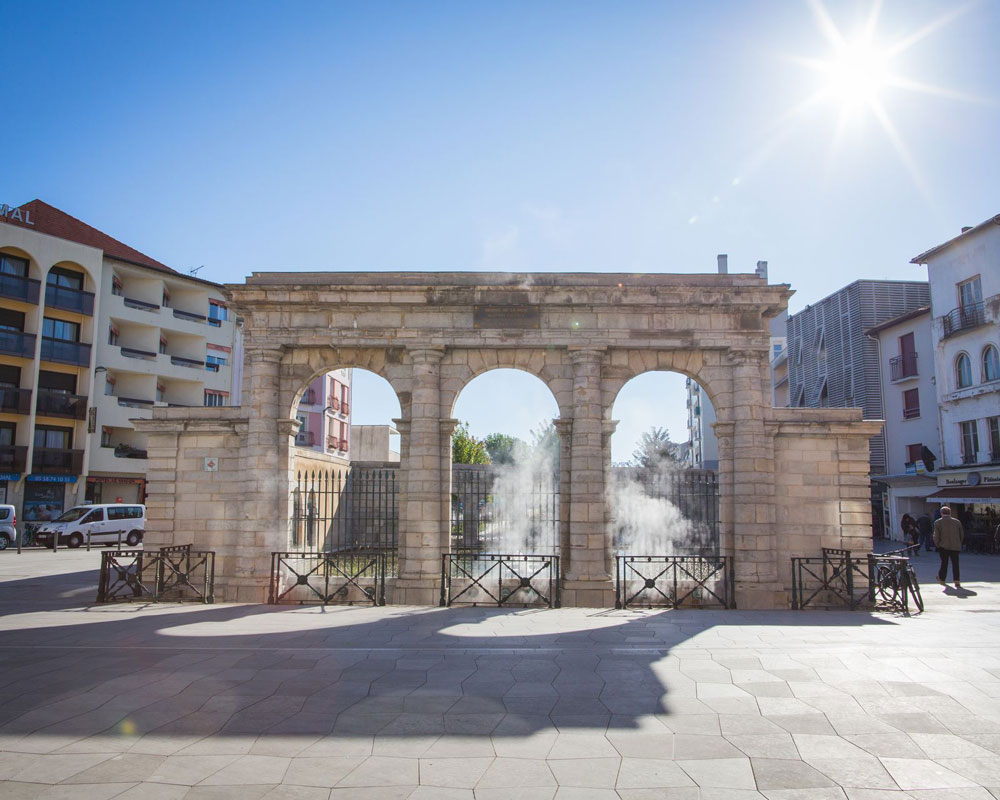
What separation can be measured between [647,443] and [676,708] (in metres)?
40.9

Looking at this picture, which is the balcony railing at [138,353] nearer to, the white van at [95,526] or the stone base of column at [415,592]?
the white van at [95,526]

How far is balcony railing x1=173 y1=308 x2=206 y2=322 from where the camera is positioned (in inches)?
1443

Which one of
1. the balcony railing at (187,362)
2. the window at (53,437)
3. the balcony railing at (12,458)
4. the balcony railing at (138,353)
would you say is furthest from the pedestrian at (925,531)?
the balcony railing at (12,458)

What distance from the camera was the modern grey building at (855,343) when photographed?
112 feet

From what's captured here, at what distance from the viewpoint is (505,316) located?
14.1 meters

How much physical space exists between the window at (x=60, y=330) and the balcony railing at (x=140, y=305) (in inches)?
101

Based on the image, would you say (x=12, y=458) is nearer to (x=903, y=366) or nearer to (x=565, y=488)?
(x=565, y=488)

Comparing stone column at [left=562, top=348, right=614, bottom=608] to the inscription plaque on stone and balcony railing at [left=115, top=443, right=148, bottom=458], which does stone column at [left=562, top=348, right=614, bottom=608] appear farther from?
balcony railing at [left=115, top=443, right=148, bottom=458]

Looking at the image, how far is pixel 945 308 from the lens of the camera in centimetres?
2941

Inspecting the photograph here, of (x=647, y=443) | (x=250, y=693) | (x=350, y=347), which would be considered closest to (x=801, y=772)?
(x=250, y=693)

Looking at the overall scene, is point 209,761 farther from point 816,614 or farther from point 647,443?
point 647,443

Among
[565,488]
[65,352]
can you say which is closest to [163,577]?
[565,488]

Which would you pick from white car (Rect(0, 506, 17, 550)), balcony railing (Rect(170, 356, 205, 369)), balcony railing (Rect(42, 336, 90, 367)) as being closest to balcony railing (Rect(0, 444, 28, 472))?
white car (Rect(0, 506, 17, 550))

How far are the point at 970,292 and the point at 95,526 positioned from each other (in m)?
35.1
